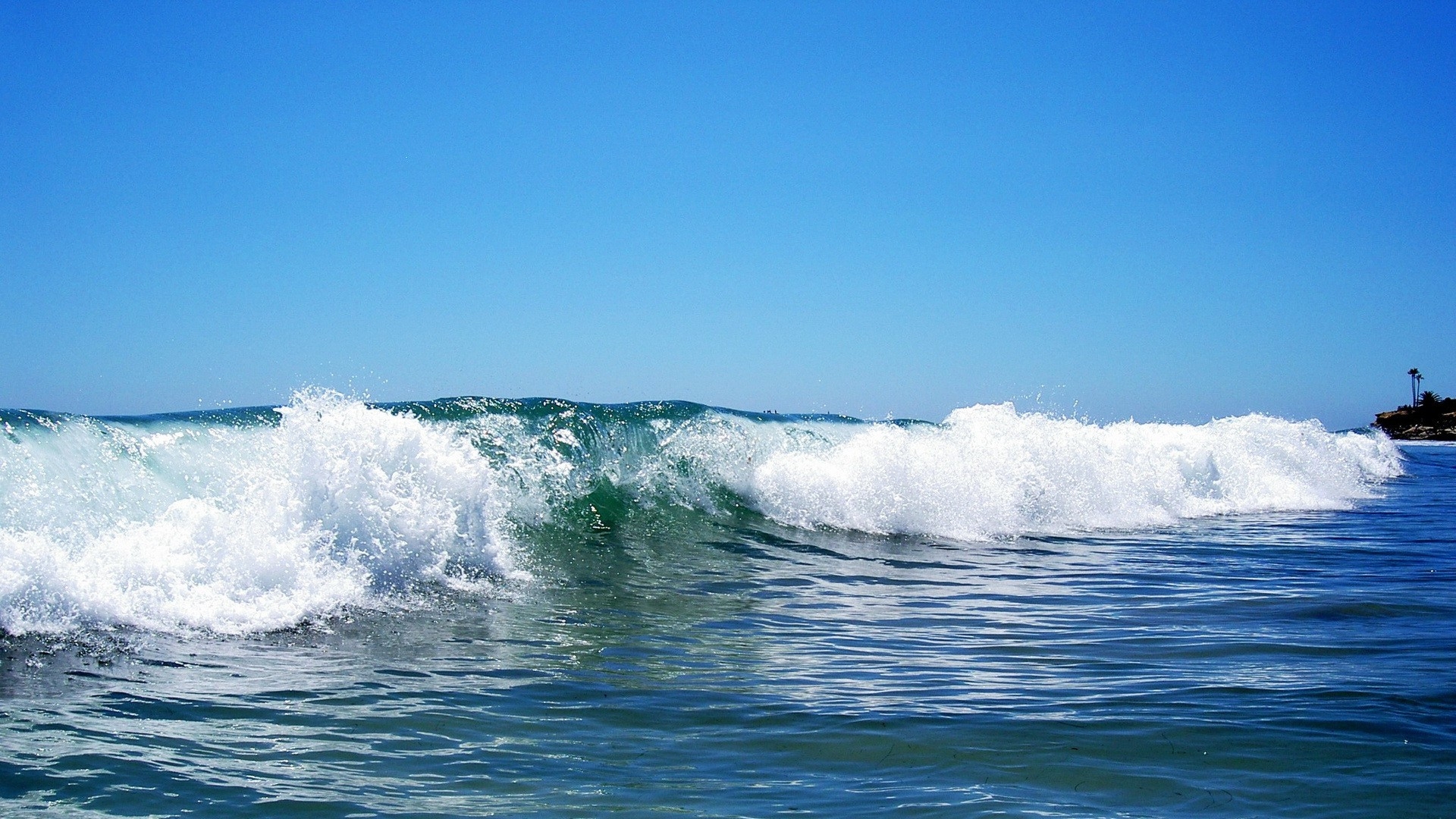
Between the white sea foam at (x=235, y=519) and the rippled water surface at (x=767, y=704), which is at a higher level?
the white sea foam at (x=235, y=519)

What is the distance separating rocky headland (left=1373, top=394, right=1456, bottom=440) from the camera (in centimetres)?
7319

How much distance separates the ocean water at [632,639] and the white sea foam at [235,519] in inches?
1.1

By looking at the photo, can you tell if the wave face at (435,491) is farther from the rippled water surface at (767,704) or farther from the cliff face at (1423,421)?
the cliff face at (1423,421)

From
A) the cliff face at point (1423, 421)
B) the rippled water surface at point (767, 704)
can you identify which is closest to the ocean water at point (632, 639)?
the rippled water surface at point (767, 704)

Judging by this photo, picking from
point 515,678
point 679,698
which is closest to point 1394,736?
point 679,698

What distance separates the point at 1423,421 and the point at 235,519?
88.6 m

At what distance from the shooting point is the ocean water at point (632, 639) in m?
4.11

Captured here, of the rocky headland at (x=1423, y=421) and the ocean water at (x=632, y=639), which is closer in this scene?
the ocean water at (x=632, y=639)

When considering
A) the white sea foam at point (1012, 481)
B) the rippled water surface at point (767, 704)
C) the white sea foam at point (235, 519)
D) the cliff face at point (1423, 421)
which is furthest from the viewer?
the cliff face at point (1423, 421)

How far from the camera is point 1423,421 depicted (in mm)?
77625

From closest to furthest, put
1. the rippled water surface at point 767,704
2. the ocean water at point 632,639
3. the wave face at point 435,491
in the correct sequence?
1. the rippled water surface at point 767,704
2. the ocean water at point 632,639
3. the wave face at point 435,491

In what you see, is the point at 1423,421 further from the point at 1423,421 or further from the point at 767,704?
the point at 767,704

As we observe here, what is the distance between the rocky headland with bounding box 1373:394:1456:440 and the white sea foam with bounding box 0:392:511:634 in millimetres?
78205

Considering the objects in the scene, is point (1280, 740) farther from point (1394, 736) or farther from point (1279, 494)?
point (1279, 494)
